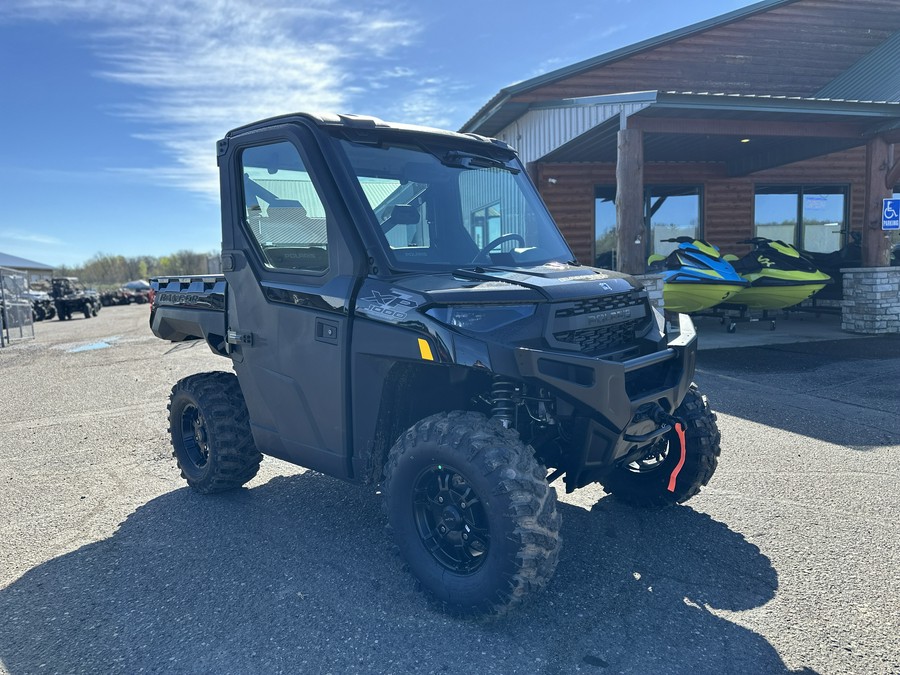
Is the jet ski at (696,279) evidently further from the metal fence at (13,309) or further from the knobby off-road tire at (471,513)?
the metal fence at (13,309)

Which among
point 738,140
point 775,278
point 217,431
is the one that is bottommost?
point 217,431

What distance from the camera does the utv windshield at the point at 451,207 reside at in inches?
124

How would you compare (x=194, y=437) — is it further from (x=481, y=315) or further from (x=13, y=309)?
(x=13, y=309)

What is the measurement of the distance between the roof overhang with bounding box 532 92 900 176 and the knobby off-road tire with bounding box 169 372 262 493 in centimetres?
794

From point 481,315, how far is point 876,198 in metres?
12.0

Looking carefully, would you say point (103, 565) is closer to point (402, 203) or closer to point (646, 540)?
point (402, 203)

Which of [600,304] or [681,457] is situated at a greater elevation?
[600,304]

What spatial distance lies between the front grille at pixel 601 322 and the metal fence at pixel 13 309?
1765 cm

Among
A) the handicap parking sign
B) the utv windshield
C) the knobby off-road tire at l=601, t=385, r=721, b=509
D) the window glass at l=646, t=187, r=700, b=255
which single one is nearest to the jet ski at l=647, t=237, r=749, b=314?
the handicap parking sign

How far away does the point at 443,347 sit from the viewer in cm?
264

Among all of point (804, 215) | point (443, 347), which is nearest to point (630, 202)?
point (443, 347)

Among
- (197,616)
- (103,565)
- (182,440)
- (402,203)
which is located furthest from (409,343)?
(182,440)

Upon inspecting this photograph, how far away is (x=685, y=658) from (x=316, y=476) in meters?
3.00

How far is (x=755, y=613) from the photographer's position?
2.80 meters
